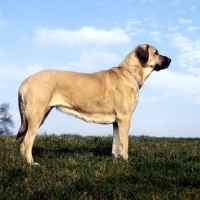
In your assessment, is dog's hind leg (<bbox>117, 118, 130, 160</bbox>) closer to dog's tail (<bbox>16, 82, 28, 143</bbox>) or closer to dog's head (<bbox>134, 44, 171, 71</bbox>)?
dog's head (<bbox>134, 44, 171, 71</bbox>)

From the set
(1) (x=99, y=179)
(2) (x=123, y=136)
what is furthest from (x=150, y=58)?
(1) (x=99, y=179)

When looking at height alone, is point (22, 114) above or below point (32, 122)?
above

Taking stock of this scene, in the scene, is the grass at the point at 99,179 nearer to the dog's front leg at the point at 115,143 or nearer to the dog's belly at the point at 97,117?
the dog's front leg at the point at 115,143

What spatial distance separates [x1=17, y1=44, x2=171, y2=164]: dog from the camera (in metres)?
6.83

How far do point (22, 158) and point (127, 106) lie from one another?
237cm

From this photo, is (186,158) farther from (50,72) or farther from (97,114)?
(50,72)

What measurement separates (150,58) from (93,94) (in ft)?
5.27

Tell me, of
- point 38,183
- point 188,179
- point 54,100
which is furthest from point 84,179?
point 54,100

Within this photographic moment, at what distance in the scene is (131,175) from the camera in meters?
5.43

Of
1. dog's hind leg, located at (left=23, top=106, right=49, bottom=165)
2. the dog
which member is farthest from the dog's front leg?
dog's hind leg, located at (left=23, top=106, right=49, bottom=165)

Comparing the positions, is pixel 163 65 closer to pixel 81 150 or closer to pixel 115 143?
pixel 115 143

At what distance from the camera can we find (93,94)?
741 centimetres

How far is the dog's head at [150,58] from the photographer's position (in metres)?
7.86

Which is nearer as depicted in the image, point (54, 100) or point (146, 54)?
point (54, 100)
